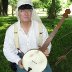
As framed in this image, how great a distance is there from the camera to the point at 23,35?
14.4 feet

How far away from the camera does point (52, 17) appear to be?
22.0 m

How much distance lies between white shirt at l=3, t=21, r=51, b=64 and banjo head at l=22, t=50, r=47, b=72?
21 centimetres

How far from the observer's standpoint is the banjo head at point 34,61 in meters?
Answer: 4.12

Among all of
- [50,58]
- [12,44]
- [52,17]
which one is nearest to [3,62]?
[50,58]

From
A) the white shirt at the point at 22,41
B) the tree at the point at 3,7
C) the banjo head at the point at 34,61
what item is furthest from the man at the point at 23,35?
the tree at the point at 3,7

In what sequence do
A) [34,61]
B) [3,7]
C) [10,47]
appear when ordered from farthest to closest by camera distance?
[3,7] < [10,47] < [34,61]

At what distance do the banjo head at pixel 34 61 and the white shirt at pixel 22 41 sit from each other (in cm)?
21

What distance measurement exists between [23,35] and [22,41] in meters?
0.08

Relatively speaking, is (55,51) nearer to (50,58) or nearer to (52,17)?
(50,58)

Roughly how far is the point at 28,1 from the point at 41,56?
29.3 inches

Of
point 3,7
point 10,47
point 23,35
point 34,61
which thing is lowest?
point 3,7

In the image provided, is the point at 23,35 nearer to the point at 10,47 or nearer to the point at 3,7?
the point at 10,47

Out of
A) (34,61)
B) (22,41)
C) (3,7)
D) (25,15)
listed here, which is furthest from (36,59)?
(3,7)

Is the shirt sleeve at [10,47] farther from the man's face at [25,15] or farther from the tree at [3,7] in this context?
the tree at [3,7]
